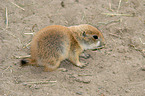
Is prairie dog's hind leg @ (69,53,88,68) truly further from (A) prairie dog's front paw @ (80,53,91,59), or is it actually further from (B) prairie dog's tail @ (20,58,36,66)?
(B) prairie dog's tail @ (20,58,36,66)

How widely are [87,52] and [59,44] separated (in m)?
Answer: 1.37

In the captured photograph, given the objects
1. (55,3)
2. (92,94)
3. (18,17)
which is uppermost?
(55,3)

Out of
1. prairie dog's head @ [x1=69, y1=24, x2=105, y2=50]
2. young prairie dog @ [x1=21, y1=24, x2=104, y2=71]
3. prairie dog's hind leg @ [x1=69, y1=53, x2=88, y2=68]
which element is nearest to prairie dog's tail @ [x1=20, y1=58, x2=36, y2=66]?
young prairie dog @ [x1=21, y1=24, x2=104, y2=71]

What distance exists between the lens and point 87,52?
17.7ft

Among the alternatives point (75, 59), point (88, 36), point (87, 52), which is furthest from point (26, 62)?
point (87, 52)

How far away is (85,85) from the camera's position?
4113 mm

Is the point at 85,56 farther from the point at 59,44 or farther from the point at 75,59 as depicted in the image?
the point at 59,44

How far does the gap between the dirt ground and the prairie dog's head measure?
47 cm

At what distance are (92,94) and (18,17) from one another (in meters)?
3.42

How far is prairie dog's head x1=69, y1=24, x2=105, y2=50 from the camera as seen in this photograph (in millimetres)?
4738

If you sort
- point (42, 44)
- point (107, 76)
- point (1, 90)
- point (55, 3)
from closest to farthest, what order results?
1. point (1, 90)
2. point (42, 44)
3. point (107, 76)
4. point (55, 3)

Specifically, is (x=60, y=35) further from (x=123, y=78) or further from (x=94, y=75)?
(x=123, y=78)

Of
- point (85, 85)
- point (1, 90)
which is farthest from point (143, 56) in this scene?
point (1, 90)

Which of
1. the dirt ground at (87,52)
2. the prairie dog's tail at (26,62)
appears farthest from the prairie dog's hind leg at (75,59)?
the prairie dog's tail at (26,62)
